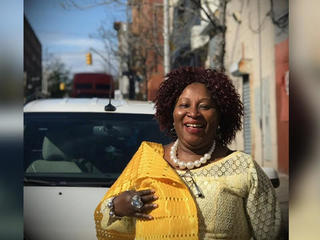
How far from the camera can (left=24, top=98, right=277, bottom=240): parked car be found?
3.29 metres

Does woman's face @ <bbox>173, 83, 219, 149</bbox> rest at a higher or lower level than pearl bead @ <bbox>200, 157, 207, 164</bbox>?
higher

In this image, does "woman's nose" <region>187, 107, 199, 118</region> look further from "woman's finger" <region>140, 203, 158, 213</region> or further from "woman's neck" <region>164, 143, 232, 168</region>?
"woman's finger" <region>140, 203, 158, 213</region>

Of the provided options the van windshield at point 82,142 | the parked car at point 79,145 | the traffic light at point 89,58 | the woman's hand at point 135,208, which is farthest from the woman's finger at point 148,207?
the traffic light at point 89,58

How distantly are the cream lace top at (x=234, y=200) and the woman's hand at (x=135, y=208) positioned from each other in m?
0.17

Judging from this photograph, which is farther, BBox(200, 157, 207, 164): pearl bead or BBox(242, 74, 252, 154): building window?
BBox(242, 74, 252, 154): building window

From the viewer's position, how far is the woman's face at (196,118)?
2123 millimetres

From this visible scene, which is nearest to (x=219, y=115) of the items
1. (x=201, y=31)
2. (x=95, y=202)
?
(x=95, y=202)

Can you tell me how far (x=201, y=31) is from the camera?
16562mm

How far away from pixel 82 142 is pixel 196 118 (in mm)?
1931

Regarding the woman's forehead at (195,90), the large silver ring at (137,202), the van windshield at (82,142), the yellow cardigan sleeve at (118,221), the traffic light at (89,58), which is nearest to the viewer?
the large silver ring at (137,202)

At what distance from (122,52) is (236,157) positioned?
18.6 m

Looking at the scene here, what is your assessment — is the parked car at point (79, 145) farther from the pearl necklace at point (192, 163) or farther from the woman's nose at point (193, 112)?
the woman's nose at point (193, 112)

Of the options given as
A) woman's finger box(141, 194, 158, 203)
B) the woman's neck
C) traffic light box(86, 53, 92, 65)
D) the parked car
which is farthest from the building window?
woman's finger box(141, 194, 158, 203)

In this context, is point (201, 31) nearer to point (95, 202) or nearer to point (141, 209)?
point (95, 202)
